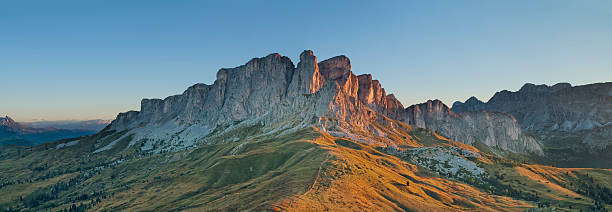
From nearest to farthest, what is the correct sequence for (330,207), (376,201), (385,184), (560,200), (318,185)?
(330,207), (376,201), (318,185), (385,184), (560,200)

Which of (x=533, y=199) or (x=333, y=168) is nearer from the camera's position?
(x=333, y=168)

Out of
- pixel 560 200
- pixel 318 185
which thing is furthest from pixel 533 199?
pixel 318 185

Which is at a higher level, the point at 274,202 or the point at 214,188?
the point at 274,202

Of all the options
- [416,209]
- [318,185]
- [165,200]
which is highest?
[318,185]

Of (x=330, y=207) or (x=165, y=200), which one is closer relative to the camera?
(x=330, y=207)

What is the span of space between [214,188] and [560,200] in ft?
668

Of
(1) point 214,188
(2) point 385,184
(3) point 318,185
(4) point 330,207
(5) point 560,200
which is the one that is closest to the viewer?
(4) point 330,207

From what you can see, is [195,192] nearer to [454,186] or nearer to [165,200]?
[165,200]

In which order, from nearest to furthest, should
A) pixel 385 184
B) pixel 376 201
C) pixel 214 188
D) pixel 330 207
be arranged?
pixel 330 207, pixel 376 201, pixel 385 184, pixel 214 188

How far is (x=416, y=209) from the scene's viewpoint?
419 ft

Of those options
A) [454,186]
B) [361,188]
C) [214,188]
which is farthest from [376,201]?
[214,188]

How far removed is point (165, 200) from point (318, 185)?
114 meters

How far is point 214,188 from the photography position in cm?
19812

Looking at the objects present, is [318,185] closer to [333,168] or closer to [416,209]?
[333,168]
